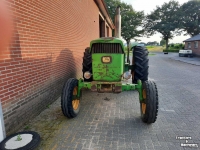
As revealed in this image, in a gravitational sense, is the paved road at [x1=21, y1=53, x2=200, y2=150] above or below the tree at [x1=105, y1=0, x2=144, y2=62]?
below

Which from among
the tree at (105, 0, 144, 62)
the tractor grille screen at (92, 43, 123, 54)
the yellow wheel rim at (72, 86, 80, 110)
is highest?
the tree at (105, 0, 144, 62)

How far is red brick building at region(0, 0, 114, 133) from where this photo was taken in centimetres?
291

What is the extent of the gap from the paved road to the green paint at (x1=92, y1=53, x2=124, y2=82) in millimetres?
873

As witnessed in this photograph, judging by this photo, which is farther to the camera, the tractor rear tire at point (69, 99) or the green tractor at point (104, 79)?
the green tractor at point (104, 79)

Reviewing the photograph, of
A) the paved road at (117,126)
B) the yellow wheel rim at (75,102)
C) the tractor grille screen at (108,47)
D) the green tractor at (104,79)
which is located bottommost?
the paved road at (117,126)

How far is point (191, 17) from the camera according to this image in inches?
1513

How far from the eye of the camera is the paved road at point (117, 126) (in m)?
2.72

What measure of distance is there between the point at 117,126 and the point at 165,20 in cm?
4283

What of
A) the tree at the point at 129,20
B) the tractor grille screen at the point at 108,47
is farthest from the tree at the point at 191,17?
the tractor grille screen at the point at 108,47

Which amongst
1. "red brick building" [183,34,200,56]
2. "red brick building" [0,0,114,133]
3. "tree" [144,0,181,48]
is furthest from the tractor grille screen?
"tree" [144,0,181,48]

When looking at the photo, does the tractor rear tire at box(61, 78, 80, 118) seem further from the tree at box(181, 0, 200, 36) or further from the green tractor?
the tree at box(181, 0, 200, 36)

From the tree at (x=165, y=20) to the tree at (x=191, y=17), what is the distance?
1.49 m

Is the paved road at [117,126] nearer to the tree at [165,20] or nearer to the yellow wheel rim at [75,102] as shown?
the yellow wheel rim at [75,102]

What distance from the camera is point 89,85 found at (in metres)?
3.79
